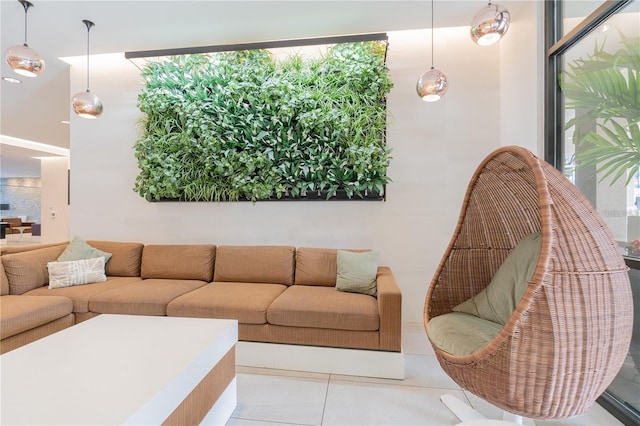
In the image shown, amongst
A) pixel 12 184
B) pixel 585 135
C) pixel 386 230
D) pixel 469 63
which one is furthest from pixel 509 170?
pixel 12 184

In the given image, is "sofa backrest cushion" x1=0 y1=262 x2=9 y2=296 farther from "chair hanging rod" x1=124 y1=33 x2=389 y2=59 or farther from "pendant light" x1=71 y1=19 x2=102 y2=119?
"chair hanging rod" x1=124 y1=33 x2=389 y2=59

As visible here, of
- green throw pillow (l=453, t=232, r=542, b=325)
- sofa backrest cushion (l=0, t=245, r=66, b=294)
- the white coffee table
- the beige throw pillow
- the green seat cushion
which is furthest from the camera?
the beige throw pillow

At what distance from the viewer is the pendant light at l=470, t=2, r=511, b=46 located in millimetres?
1988

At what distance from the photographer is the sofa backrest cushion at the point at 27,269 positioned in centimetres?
266

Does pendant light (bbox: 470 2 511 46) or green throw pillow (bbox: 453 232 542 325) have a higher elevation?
pendant light (bbox: 470 2 511 46)

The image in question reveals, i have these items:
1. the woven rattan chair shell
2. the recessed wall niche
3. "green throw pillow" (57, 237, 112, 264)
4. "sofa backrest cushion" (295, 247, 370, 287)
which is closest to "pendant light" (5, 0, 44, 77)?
"green throw pillow" (57, 237, 112, 264)

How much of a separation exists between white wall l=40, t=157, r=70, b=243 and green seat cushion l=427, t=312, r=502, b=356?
1036 centimetres

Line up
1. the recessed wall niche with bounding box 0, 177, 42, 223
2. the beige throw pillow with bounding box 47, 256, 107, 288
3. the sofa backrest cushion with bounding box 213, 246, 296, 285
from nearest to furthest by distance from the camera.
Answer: the beige throw pillow with bounding box 47, 256, 107, 288 → the sofa backrest cushion with bounding box 213, 246, 296, 285 → the recessed wall niche with bounding box 0, 177, 42, 223

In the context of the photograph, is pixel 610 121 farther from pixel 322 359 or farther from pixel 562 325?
pixel 322 359

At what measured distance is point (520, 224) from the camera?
1831 mm

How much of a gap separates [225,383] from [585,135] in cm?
284

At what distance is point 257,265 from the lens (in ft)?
9.67

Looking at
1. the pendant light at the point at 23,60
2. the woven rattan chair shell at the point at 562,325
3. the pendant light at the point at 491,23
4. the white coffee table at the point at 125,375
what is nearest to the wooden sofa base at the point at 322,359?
the white coffee table at the point at 125,375

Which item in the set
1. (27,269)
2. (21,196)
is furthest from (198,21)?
(21,196)
